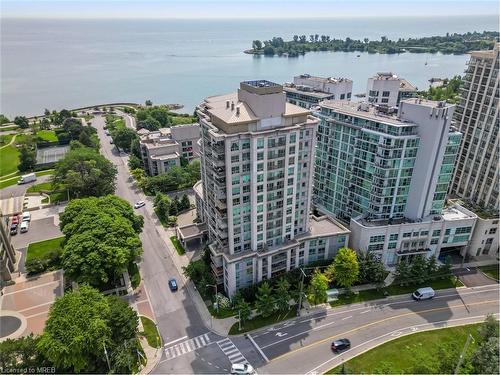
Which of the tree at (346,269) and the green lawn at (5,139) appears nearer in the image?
the tree at (346,269)

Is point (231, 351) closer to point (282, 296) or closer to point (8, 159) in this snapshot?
point (282, 296)

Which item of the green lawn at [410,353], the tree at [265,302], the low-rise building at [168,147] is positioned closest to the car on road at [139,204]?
the low-rise building at [168,147]

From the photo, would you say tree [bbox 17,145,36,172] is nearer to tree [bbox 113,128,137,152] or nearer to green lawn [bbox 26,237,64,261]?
tree [bbox 113,128,137,152]

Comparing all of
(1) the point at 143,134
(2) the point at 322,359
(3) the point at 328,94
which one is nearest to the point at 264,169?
(2) the point at 322,359

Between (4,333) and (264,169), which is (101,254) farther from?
(264,169)

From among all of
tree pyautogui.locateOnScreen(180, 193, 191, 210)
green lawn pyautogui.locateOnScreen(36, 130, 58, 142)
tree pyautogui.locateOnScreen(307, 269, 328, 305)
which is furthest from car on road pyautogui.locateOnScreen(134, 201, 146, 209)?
green lawn pyautogui.locateOnScreen(36, 130, 58, 142)

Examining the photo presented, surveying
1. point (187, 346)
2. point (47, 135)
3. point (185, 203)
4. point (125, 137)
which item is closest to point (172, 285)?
point (187, 346)

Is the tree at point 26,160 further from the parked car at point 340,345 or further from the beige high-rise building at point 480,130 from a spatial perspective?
the beige high-rise building at point 480,130
